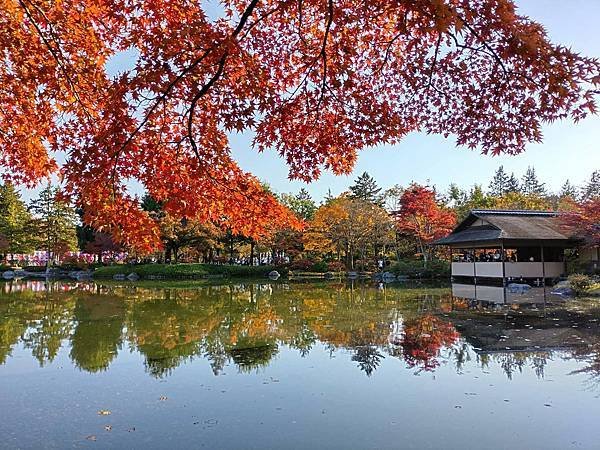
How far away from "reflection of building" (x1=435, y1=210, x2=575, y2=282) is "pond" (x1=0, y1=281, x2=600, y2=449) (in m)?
6.99

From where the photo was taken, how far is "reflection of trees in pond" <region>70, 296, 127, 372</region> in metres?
6.25

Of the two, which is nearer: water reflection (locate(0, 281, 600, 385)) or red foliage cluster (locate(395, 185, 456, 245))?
water reflection (locate(0, 281, 600, 385))

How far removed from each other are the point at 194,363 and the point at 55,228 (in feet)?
99.1

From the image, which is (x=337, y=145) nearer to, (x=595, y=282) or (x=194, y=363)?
(x=194, y=363)

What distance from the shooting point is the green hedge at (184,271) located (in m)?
26.3

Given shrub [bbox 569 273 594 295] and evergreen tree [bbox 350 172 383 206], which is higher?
evergreen tree [bbox 350 172 383 206]

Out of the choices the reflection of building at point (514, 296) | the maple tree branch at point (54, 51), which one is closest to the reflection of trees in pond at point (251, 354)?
the maple tree branch at point (54, 51)

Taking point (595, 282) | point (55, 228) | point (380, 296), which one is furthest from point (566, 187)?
point (55, 228)

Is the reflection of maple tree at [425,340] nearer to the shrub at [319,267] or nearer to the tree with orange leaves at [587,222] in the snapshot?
the tree with orange leaves at [587,222]

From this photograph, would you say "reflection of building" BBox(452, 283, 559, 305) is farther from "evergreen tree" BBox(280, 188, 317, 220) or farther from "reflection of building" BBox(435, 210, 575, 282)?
"evergreen tree" BBox(280, 188, 317, 220)

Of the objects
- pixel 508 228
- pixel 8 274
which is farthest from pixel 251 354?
pixel 8 274

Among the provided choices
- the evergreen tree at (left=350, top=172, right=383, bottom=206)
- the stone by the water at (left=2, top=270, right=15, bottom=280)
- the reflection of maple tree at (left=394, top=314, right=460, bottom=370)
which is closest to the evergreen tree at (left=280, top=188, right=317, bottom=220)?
the evergreen tree at (left=350, top=172, right=383, bottom=206)

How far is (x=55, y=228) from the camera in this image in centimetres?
3159

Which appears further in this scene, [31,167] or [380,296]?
[380,296]
